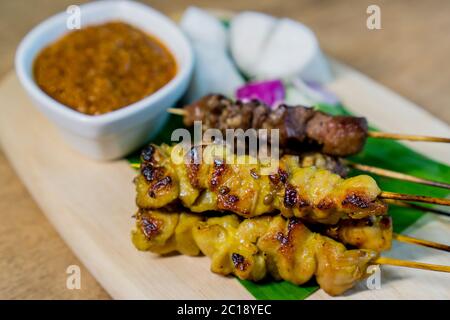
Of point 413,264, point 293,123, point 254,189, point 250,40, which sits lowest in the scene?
point 413,264

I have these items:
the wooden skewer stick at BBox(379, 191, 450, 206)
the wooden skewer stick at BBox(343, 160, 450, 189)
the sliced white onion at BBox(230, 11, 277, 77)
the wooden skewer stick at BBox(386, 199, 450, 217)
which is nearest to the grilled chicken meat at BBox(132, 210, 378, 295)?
the wooden skewer stick at BBox(379, 191, 450, 206)

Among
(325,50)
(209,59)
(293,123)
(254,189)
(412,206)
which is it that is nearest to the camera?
(254,189)

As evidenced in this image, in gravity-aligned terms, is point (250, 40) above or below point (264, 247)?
above

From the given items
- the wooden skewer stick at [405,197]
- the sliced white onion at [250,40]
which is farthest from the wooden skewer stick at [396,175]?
the sliced white onion at [250,40]

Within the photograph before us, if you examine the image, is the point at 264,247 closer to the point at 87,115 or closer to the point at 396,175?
the point at 396,175

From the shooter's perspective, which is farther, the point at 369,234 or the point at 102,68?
the point at 102,68

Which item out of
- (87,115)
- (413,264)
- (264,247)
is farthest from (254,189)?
(87,115)

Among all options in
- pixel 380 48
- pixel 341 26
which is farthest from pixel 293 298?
pixel 341 26
